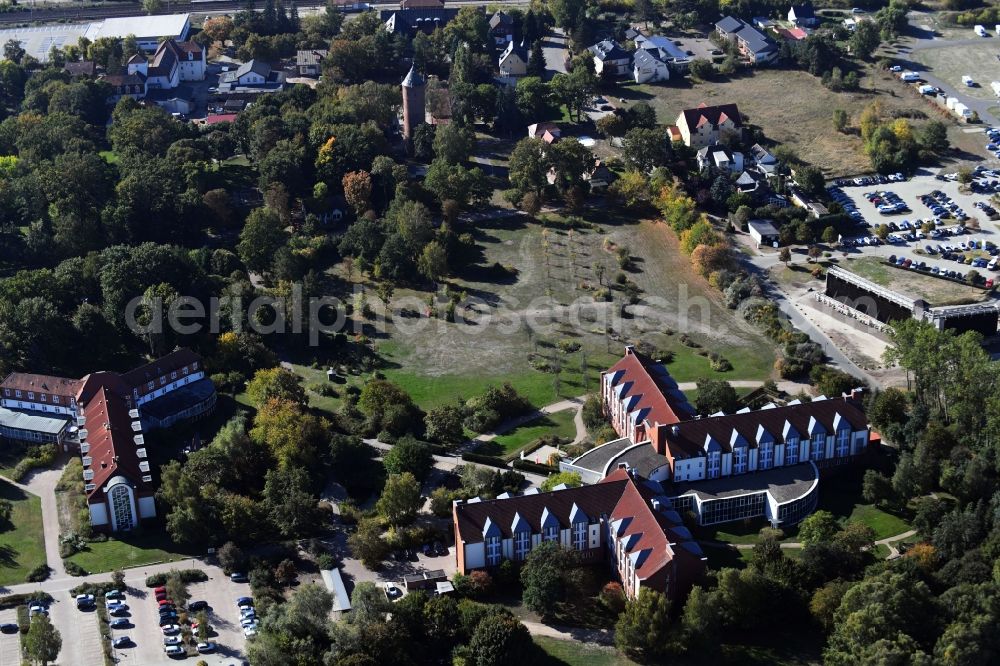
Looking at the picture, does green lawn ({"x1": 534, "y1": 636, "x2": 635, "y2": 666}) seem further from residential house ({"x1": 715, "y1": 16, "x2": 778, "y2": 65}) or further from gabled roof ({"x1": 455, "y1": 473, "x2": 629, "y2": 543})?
residential house ({"x1": 715, "y1": 16, "x2": 778, "y2": 65})

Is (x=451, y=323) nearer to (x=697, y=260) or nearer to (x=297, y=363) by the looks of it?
(x=297, y=363)

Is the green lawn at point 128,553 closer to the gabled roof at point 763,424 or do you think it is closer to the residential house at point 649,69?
the gabled roof at point 763,424

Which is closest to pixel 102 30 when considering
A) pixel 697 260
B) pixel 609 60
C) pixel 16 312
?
pixel 609 60

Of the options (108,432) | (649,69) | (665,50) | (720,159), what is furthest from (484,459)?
(665,50)

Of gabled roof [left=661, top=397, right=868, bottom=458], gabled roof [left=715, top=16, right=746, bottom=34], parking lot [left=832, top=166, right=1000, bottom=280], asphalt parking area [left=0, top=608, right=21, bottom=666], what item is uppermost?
gabled roof [left=715, top=16, right=746, bottom=34]

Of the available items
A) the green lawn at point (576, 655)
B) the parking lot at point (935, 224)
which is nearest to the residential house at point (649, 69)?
the parking lot at point (935, 224)

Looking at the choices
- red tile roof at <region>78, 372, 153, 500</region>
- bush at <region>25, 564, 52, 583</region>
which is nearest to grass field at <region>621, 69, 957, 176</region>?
red tile roof at <region>78, 372, 153, 500</region>
